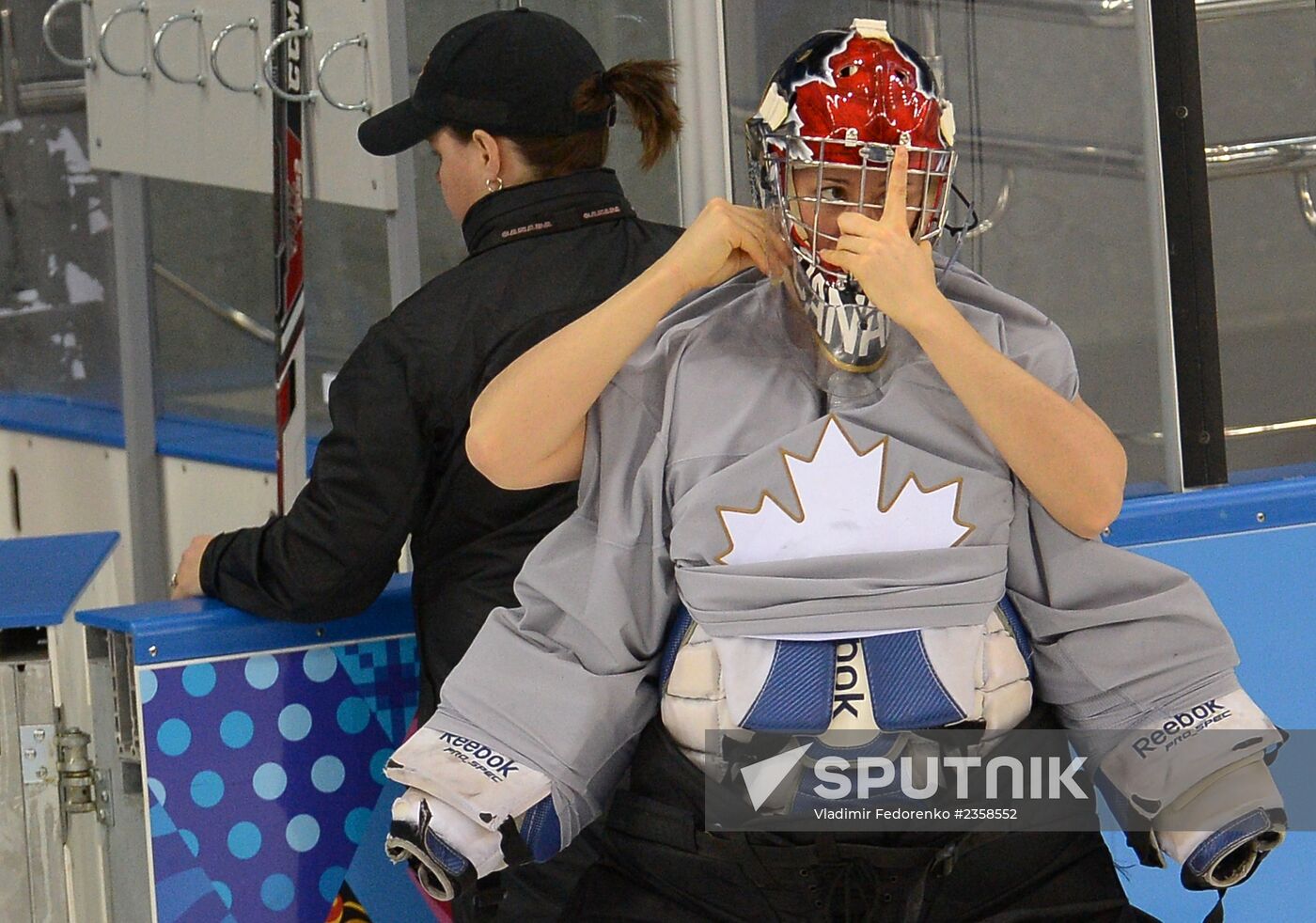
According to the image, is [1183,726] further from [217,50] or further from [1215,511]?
[217,50]

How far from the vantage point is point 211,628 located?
209 centimetres

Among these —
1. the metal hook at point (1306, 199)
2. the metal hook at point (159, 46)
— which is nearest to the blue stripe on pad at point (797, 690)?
the metal hook at point (1306, 199)

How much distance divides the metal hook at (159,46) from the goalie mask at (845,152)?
2268mm

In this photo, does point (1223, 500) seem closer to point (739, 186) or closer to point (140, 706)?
point (739, 186)

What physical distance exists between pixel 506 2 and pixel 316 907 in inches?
70.0

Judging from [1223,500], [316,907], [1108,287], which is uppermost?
[1108,287]

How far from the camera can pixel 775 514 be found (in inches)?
64.7

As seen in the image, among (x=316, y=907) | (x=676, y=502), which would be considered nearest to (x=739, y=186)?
(x=676, y=502)

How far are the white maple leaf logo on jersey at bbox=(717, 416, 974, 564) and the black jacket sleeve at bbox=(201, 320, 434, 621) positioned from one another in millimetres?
496

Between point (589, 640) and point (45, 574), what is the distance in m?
0.93

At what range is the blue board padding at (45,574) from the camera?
211cm

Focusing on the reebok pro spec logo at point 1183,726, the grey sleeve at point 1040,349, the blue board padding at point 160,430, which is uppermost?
the grey sleeve at point 1040,349

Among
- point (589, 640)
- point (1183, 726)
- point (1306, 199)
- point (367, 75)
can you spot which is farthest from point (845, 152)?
point (1306, 199)

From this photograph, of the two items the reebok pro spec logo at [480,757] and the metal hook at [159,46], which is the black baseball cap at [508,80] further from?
the metal hook at [159,46]
